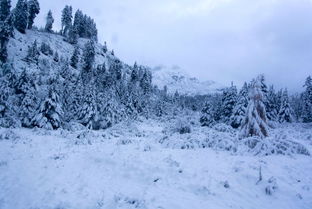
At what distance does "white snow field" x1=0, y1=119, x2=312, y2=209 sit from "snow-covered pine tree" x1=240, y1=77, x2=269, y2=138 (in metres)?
3.92

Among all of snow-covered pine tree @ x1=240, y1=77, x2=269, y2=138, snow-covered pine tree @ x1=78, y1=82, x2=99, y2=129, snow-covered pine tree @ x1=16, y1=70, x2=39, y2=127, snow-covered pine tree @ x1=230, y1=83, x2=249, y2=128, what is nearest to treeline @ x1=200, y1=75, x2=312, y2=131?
snow-covered pine tree @ x1=230, y1=83, x2=249, y2=128

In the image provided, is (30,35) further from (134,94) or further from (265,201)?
(265,201)

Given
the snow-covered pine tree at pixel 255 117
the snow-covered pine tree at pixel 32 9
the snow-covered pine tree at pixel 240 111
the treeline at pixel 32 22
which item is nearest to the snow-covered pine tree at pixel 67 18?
the treeline at pixel 32 22

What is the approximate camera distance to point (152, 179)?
34.8ft

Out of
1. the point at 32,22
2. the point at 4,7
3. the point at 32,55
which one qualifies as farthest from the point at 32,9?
the point at 32,55

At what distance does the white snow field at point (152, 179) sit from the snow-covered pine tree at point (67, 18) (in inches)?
3651

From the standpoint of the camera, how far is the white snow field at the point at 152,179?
8.48 meters

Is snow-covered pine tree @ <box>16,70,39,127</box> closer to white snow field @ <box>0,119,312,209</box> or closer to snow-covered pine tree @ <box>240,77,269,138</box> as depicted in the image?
white snow field @ <box>0,119,312,209</box>

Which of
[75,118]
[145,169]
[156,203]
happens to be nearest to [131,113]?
[75,118]

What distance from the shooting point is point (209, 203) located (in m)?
8.39

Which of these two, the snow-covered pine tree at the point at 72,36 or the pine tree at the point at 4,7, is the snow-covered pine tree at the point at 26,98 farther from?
the snow-covered pine tree at the point at 72,36

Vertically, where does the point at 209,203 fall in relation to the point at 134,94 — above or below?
below

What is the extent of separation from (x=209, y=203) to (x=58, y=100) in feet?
84.4

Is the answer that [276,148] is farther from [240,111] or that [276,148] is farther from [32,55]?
[32,55]
